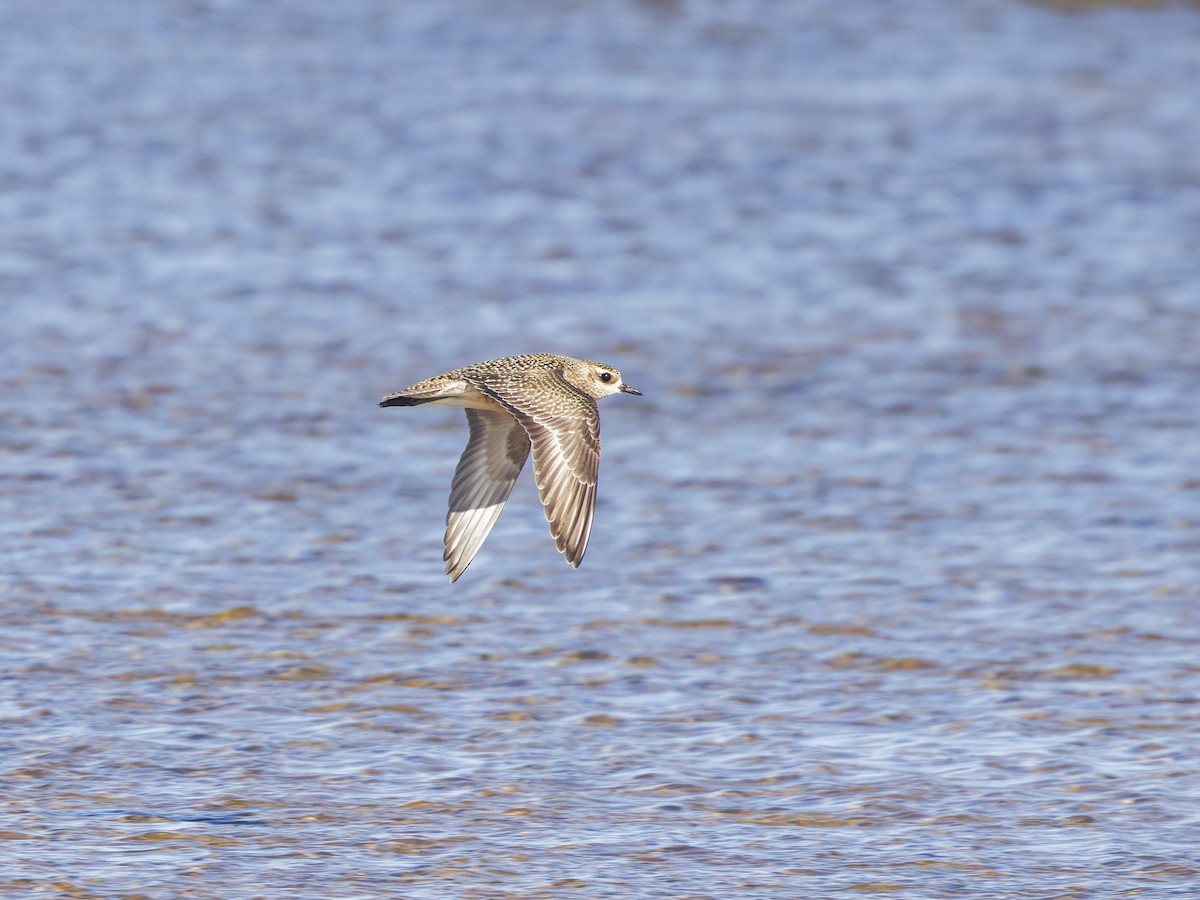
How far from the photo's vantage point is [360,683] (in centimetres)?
815

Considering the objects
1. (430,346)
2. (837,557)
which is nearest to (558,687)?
(837,557)

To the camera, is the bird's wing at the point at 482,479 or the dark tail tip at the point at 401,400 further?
the bird's wing at the point at 482,479

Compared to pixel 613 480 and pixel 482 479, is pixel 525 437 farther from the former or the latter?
pixel 613 480

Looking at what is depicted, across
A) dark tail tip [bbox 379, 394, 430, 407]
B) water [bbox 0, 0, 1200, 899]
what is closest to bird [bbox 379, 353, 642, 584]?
dark tail tip [bbox 379, 394, 430, 407]

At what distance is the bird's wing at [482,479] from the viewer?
25.3 ft

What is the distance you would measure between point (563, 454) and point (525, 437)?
77cm

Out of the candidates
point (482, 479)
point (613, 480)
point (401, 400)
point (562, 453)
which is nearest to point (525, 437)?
point (482, 479)

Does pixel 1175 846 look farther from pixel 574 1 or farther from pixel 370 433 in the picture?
pixel 574 1

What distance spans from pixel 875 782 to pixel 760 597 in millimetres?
1927

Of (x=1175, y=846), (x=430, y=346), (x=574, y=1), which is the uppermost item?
(x=574, y=1)

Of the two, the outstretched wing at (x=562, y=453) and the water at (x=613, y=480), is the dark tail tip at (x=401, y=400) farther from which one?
the water at (x=613, y=480)

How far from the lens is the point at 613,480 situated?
423 inches

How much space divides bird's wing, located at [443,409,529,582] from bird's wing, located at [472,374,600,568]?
1.53 feet

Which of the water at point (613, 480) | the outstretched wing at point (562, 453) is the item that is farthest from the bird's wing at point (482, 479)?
the water at point (613, 480)
